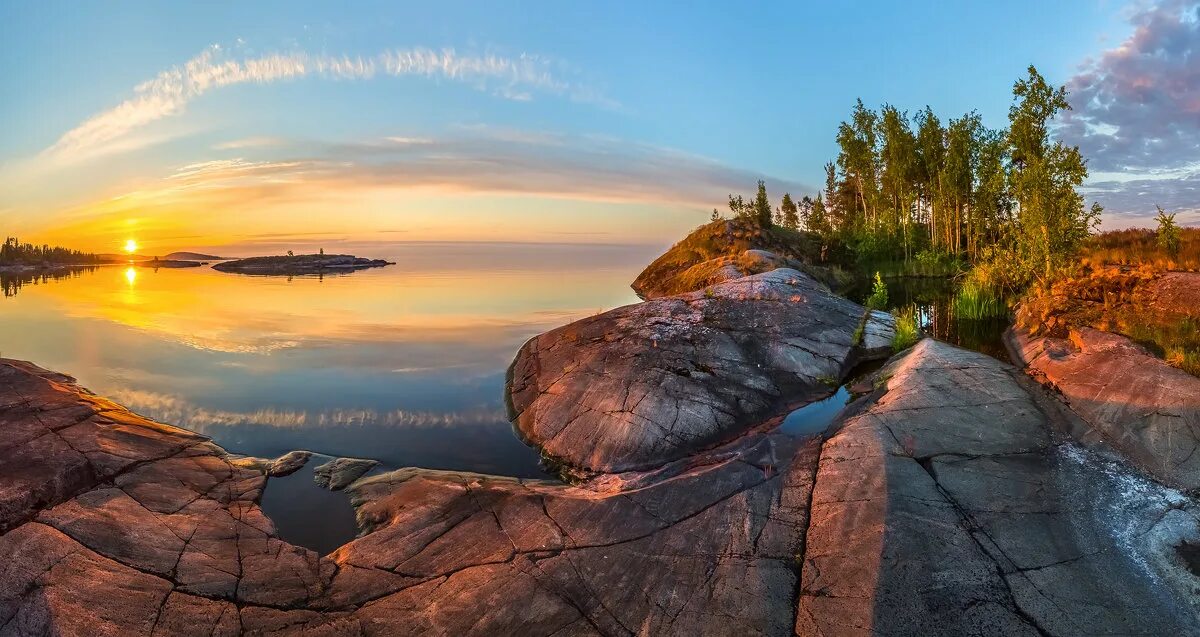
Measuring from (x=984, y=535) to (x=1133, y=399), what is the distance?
6190 millimetres

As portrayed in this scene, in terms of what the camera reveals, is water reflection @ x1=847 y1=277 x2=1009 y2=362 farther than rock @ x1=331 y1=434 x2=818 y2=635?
Yes

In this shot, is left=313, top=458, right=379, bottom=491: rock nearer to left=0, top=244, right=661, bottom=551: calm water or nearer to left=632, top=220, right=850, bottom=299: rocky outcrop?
left=0, top=244, right=661, bottom=551: calm water

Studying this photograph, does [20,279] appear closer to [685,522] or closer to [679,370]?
[679,370]

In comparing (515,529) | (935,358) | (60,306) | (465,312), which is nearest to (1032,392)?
(935,358)

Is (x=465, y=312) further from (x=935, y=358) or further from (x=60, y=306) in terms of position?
(x=60, y=306)

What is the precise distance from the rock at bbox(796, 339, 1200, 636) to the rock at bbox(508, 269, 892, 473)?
142 inches

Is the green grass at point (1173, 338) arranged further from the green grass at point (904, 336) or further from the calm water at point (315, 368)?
the calm water at point (315, 368)

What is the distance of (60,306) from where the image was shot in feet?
148

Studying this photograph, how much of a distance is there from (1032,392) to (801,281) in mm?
12236

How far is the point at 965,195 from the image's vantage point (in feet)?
203

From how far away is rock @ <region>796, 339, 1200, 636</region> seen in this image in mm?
6547

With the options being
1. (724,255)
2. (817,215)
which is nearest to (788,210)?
(817,215)

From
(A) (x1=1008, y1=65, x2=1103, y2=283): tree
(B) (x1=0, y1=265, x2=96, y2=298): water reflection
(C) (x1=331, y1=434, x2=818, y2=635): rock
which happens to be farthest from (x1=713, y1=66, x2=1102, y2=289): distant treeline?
(B) (x1=0, y1=265, x2=96, y2=298): water reflection

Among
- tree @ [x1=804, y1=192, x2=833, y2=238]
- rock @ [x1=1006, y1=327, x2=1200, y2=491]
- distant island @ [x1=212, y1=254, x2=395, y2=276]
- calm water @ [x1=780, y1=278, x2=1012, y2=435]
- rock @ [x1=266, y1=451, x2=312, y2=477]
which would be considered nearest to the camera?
rock @ [x1=1006, y1=327, x2=1200, y2=491]
